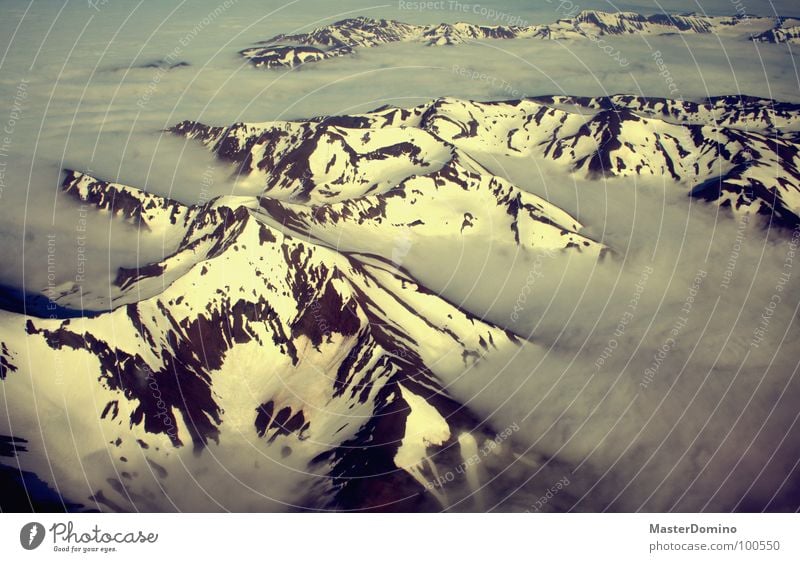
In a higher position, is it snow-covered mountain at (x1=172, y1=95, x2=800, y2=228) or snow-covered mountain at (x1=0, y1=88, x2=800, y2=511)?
snow-covered mountain at (x1=172, y1=95, x2=800, y2=228)

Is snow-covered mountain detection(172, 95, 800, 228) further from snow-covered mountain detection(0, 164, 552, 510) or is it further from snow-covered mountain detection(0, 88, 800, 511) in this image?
snow-covered mountain detection(0, 164, 552, 510)

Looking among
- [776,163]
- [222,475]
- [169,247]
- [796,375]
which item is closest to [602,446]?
[796,375]

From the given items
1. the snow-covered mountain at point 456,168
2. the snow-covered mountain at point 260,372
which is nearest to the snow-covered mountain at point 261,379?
the snow-covered mountain at point 260,372

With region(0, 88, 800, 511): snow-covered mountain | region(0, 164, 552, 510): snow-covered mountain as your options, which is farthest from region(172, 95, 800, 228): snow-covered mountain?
region(0, 164, 552, 510): snow-covered mountain

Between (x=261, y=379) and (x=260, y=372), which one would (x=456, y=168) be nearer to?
(x=260, y=372)

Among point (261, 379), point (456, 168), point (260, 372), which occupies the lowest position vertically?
point (261, 379)

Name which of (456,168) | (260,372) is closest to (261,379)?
(260,372)

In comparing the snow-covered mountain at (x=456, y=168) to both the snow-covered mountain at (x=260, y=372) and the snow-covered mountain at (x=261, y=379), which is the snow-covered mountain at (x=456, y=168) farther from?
the snow-covered mountain at (x=261, y=379)

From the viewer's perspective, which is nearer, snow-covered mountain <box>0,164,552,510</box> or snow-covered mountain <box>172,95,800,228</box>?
snow-covered mountain <box>0,164,552,510</box>

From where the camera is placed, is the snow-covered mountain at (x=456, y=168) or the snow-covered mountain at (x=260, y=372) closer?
the snow-covered mountain at (x=260, y=372)

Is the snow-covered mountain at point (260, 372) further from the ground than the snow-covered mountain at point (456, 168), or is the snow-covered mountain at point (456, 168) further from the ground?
the snow-covered mountain at point (456, 168)

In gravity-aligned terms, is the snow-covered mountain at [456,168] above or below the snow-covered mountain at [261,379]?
above
